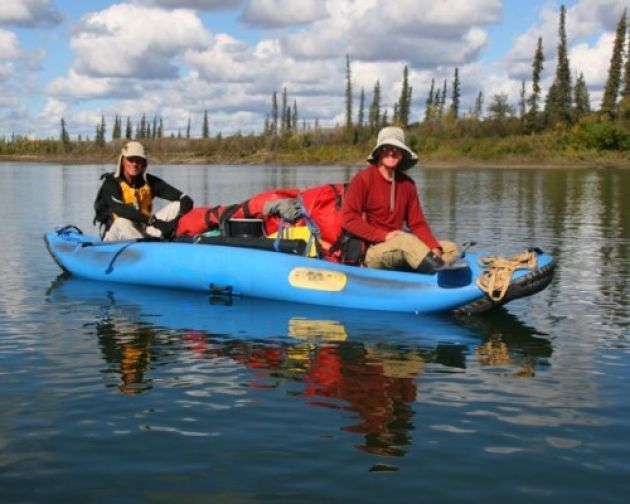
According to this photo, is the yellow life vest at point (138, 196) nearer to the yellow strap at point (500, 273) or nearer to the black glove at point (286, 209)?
the black glove at point (286, 209)

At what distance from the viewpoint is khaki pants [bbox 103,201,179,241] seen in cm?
1127

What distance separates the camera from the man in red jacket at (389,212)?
352 inches

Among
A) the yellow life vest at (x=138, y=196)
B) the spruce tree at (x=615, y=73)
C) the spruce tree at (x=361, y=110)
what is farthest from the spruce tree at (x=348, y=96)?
the yellow life vest at (x=138, y=196)

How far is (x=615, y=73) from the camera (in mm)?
76188

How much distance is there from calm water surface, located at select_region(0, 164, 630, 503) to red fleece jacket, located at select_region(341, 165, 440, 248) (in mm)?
952

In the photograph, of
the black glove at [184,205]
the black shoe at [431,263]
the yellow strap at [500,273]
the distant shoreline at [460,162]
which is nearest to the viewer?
the yellow strap at [500,273]

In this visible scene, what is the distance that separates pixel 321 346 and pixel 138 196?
4689mm

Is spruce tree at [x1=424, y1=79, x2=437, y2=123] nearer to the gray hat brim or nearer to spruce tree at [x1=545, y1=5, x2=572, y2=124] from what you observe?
spruce tree at [x1=545, y1=5, x2=572, y2=124]

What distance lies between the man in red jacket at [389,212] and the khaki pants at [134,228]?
3123mm

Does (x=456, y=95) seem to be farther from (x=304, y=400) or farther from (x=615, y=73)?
(x=304, y=400)

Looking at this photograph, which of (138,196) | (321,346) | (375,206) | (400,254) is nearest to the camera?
(321,346)

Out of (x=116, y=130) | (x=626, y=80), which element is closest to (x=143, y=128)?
(x=116, y=130)

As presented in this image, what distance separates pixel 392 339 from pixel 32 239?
34.5 feet

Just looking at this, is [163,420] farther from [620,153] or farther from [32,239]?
[620,153]
